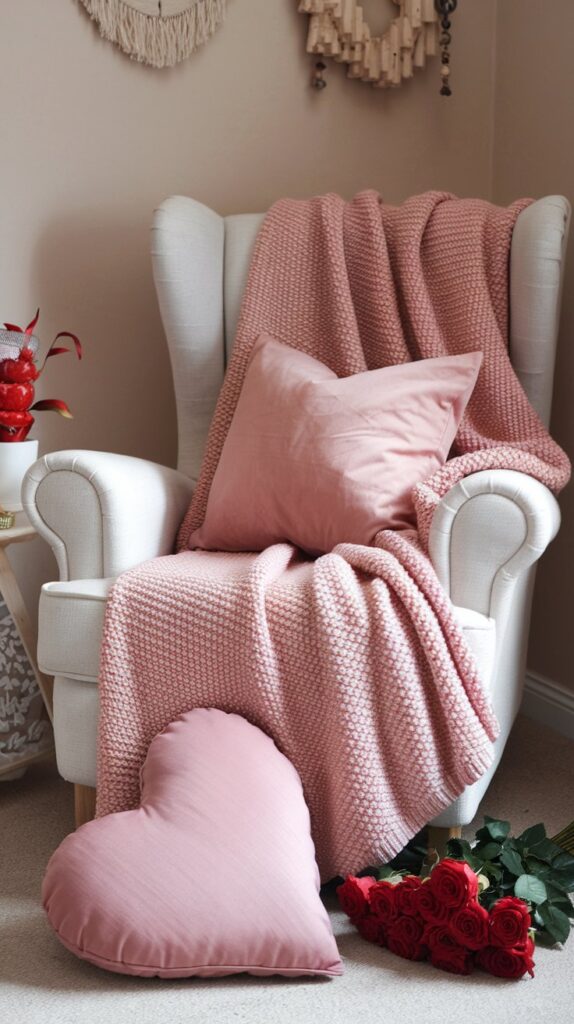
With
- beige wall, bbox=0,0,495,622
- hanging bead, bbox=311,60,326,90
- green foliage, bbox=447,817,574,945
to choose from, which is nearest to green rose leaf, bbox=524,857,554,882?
green foliage, bbox=447,817,574,945

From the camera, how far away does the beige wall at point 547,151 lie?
2080 mm

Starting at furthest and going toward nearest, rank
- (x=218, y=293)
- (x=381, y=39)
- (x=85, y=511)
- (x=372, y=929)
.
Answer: (x=381, y=39), (x=218, y=293), (x=85, y=511), (x=372, y=929)

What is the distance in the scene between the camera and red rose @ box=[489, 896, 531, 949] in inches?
47.9

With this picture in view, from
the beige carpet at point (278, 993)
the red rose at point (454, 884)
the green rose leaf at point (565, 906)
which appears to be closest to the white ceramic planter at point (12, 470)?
the beige carpet at point (278, 993)

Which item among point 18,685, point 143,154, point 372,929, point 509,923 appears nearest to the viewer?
point 509,923

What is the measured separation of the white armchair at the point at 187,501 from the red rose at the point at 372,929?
0.19m

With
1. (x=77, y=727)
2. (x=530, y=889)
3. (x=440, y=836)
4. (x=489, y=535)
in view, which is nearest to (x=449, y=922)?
(x=530, y=889)

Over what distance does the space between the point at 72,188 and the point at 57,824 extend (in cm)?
124

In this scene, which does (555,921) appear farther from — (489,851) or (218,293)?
(218,293)

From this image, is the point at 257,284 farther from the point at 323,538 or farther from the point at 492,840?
the point at 492,840

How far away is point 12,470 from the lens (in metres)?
1.81

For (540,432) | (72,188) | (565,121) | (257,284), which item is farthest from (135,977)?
(565,121)

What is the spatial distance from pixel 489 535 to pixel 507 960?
0.54 meters

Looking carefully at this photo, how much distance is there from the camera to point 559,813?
1.72 m
